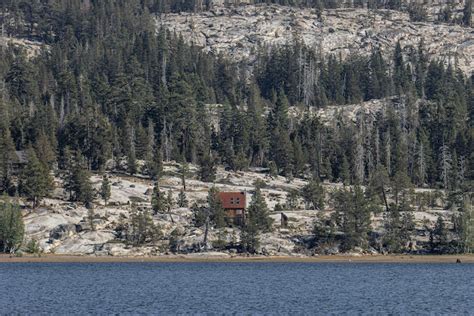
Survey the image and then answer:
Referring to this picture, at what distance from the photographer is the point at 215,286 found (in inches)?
3743

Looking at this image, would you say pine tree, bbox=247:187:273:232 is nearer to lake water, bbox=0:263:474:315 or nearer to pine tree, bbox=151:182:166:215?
lake water, bbox=0:263:474:315

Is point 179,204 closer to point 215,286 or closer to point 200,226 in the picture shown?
point 200,226

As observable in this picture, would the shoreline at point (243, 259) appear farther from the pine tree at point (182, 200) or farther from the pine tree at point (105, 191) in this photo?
the pine tree at point (105, 191)

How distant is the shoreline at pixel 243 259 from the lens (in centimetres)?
13225

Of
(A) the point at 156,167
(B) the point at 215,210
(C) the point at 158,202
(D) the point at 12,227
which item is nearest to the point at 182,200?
(C) the point at 158,202

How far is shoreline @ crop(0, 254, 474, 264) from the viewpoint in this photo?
132m

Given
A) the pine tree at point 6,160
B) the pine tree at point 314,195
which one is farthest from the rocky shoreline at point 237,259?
the pine tree at point 6,160

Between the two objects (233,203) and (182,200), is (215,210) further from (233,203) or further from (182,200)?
(182,200)

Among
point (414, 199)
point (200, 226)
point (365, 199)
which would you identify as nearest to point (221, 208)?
point (200, 226)

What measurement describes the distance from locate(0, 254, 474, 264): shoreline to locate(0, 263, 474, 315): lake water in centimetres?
109

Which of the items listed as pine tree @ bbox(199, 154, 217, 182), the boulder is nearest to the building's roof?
pine tree @ bbox(199, 154, 217, 182)

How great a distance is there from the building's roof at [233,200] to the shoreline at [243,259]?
1732 cm

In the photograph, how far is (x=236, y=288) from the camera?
304 ft

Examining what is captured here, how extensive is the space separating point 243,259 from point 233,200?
1973 cm
